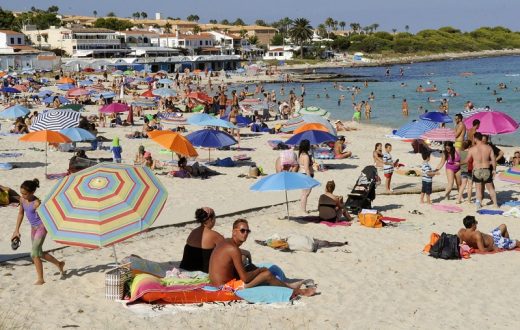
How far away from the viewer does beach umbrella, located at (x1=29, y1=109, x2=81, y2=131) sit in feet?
50.9

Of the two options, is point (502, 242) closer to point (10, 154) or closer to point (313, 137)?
point (313, 137)

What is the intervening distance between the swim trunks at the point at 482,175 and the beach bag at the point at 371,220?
2361 mm

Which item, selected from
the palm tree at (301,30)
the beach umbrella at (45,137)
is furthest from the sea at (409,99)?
the palm tree at (301,30)

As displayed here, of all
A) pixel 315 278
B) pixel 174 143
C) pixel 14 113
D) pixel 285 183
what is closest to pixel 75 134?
pixel 174 143

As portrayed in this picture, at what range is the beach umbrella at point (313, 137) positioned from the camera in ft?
49.2

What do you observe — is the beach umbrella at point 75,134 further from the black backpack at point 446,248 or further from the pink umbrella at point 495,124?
the pink umbrella at point 495,124

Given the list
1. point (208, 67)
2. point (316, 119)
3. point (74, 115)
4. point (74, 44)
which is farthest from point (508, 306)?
point (74, 44)

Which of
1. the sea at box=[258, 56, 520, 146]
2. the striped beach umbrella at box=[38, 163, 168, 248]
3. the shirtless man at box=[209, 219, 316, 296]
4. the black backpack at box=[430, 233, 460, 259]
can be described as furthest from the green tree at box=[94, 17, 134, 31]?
the shirtless man at box=[209, 219, 316, 296]

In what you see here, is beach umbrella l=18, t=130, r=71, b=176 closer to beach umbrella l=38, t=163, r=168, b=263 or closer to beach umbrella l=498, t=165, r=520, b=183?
beach umbrella l=38, t=163, r=168, b=263

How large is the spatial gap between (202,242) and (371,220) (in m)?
4.38

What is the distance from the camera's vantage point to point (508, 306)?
25.1ft

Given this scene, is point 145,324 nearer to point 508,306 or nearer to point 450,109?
point 508,306

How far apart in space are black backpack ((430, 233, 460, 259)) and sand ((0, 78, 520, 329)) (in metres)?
0.14

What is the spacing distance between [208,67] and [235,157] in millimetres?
69633
